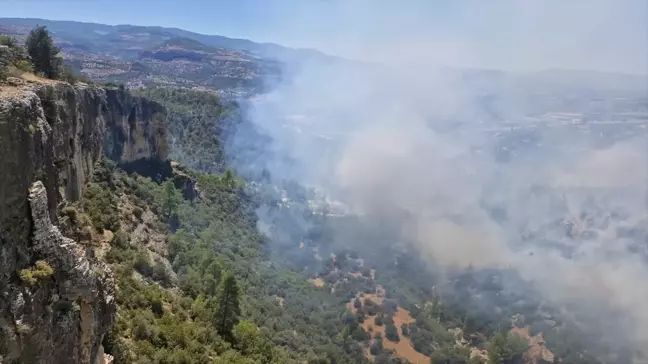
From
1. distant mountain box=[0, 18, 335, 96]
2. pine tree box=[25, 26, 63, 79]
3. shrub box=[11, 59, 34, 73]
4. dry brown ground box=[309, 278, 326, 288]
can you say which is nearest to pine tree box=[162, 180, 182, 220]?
pine tree box=[25, 26, 63, 79]

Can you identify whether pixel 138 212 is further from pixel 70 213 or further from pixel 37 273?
pixel 37 273

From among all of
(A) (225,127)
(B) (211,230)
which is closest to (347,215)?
(A) (225,127)

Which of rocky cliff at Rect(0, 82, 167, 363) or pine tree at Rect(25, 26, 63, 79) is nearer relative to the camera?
rocky cliff at Rect(0, 82, 167, 363)

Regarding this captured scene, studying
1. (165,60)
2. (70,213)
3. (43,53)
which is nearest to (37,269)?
(70,213)

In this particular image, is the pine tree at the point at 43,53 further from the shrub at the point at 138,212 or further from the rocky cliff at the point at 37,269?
the rocky cliff at the point at 37,269

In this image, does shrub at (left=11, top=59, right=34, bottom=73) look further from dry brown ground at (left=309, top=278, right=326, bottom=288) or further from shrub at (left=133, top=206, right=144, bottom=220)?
dry brown ground at (left=309, top=278, right=326, bottom=288)
